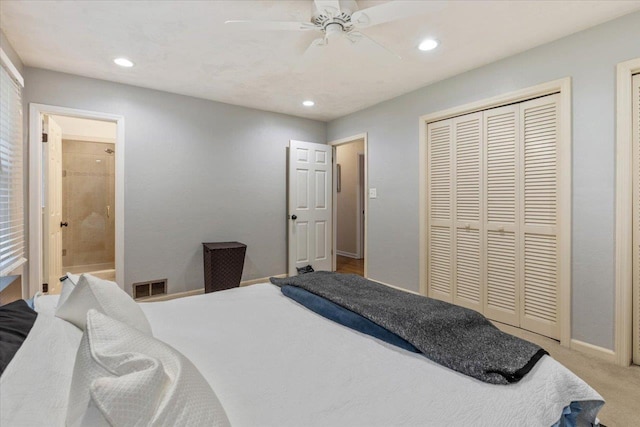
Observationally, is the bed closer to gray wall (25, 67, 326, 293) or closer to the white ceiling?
the white ceiling

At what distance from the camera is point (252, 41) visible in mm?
2502

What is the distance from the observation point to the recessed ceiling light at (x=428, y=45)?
250 cm

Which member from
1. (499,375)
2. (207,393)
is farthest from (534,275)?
(207,393)

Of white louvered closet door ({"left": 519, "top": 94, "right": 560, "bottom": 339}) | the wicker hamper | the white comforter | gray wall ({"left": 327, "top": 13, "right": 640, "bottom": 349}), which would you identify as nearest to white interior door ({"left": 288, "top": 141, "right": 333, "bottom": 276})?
the wicker hamper

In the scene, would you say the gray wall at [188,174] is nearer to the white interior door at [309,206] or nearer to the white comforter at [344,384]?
the white interior door at [309,206]

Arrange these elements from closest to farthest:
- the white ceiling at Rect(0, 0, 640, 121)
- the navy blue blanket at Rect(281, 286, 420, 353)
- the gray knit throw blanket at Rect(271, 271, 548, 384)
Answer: the gray knit throw blanket at Rect(271, 271, 548, 384), the navy blue blanket at Rect(281, 286, 420, 353), the white ceiling at Rect(0, 0, 640, 121)

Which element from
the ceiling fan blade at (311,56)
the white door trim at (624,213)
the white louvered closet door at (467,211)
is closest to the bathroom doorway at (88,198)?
the ceiling fan blade at (311,56)

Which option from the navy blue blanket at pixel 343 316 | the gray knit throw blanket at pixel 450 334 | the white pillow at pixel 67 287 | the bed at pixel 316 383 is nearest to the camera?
the bed at pixel 316 383

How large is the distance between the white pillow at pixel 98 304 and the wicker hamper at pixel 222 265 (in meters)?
2.17

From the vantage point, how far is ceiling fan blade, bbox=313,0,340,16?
180cm

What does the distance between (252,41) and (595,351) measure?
3.51m

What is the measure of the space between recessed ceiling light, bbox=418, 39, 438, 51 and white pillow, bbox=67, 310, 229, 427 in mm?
2727

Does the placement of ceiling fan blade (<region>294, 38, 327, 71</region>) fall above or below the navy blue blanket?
above

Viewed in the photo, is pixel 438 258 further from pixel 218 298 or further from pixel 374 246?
pixel 218 298
